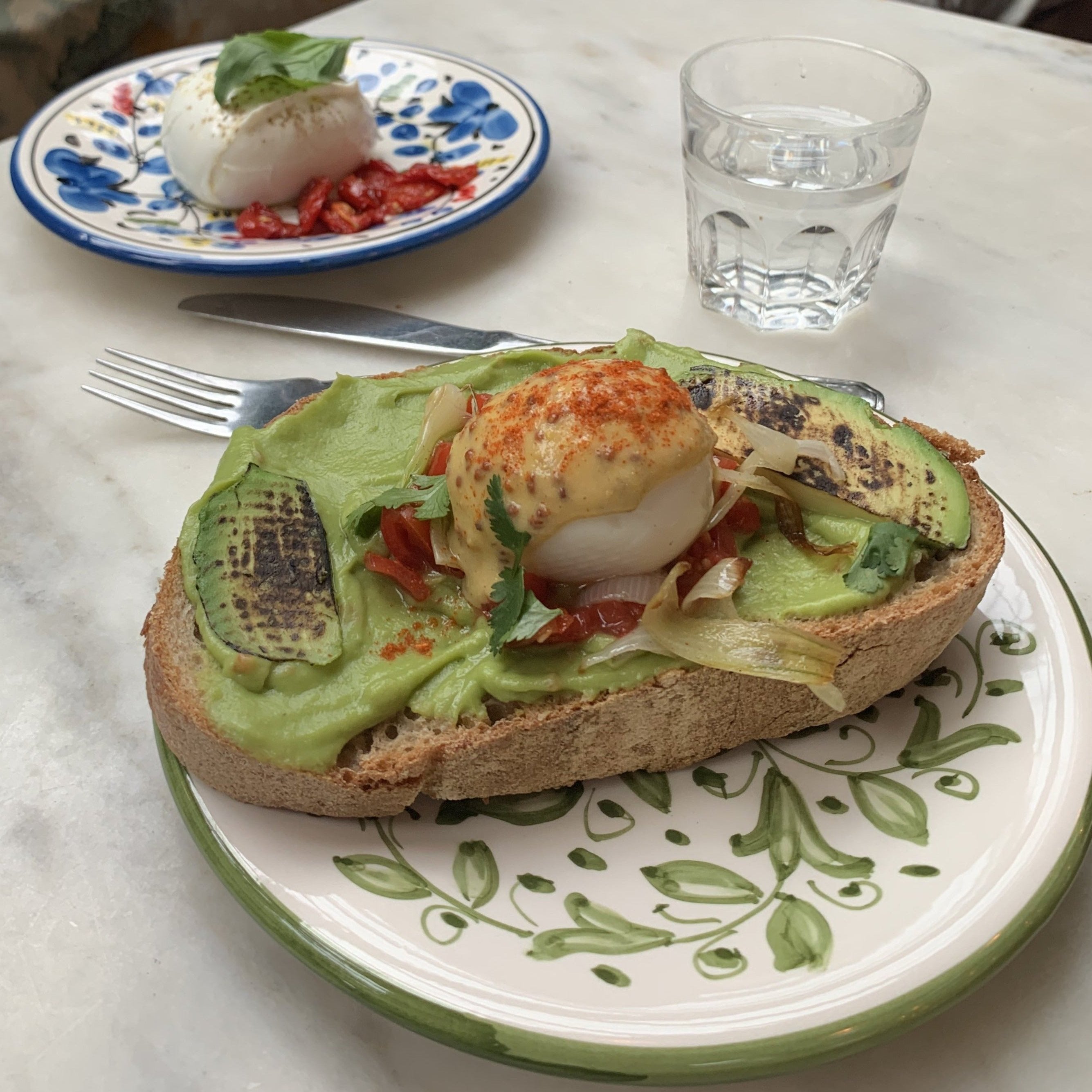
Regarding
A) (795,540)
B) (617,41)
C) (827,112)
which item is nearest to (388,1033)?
(795,540)

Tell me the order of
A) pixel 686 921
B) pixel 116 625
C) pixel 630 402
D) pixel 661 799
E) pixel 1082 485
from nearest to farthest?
pixel 686 921 → pixel 630 402 → pixel 661 799 → pixel 116 625 → pixel 1082 485

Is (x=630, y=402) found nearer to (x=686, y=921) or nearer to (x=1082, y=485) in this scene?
(x=686, y=921)

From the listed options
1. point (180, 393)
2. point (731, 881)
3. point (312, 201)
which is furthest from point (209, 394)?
point (731, 881)

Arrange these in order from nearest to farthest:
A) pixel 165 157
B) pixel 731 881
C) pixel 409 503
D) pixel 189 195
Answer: pixel 731 881, pixel 409 503, pixel 189 195, pixel 165 157

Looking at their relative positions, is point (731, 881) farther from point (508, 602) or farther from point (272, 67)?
point (272, 67)

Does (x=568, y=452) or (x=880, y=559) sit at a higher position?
(x=568, y=452)

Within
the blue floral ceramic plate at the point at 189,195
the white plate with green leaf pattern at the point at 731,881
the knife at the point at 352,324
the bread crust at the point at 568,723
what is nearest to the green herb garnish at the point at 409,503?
the bread crust at the point at 568,723

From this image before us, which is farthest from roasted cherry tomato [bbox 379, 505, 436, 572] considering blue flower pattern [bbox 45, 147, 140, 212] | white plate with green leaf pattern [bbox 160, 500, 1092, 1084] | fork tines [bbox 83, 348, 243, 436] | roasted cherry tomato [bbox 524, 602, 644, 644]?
blue flower pattern [bbox 45, 147, 140, 212]
